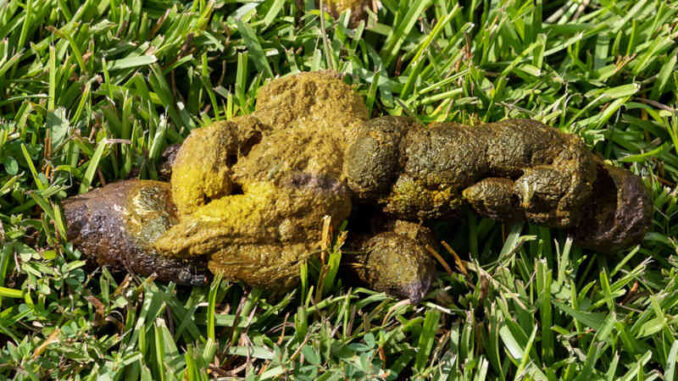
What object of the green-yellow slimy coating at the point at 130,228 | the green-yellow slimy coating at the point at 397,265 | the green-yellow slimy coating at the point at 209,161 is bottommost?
the green-yellow slimy coating at the point at 397,265

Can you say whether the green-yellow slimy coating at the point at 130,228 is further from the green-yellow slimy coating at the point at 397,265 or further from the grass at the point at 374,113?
the green-yellow slimy coating at the point at 397,265

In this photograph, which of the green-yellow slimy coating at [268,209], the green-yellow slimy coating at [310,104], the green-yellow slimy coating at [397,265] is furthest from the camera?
the green-yellow slimy coating at [310,104]

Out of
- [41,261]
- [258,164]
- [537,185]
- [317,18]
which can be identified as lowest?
[41,261]

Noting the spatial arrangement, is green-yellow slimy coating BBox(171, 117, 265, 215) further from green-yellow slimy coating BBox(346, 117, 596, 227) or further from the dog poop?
green-yellow slimy coating BBox(346, 117, 596, 227)

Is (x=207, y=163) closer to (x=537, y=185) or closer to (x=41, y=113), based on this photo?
(x=41, y=113)

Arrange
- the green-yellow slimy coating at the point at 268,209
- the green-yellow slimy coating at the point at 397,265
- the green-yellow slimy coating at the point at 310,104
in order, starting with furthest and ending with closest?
the green-yellow slimy coating at the point at 310,104 → the green-yellow slimy coating at the point at 397,265 → the green-yellow slimy coating at the point at 268,209

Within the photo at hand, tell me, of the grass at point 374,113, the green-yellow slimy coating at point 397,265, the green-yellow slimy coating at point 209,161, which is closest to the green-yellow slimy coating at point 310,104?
the green-yellow slimy coating at point 209,161

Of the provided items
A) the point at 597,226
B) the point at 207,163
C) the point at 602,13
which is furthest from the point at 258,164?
the point at 602,13
